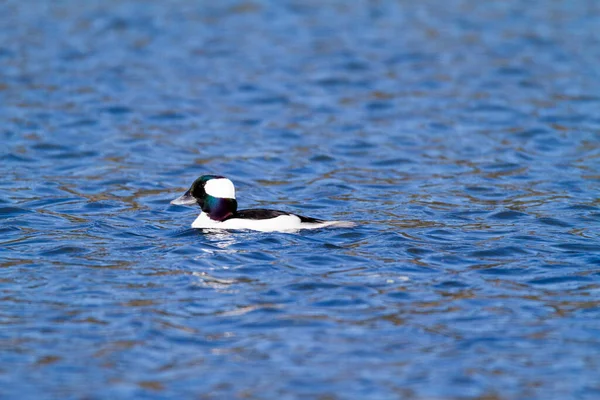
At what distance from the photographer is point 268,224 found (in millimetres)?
10672

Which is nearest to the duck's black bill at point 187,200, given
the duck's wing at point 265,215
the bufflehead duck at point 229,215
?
the bufflehead duck at point 229,215

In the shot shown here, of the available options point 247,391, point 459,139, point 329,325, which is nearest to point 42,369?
point 247,391

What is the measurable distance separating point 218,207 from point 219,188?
204mm

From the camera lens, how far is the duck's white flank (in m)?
10.6

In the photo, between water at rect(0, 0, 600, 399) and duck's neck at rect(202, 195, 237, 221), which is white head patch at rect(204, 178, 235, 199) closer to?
duck's neck at rect(202, 195, 237, 221)

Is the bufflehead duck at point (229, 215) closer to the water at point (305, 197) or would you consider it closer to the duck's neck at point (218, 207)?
the duck's neck at point (218, 207)

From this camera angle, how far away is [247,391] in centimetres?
702

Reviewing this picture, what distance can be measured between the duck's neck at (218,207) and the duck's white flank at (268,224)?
0.05 meters

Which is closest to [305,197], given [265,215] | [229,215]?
[229,215]

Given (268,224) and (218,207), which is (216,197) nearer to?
(218,207)

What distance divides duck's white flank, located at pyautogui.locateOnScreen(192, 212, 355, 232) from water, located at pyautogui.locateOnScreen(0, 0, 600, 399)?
0.13 m

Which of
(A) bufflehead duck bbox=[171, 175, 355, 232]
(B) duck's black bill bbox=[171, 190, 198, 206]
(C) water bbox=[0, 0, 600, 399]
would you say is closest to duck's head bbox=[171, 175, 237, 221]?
(A) bufflehead duck bbox=[171, 175, 355, 232]

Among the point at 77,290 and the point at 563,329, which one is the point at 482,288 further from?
the point at 77,290

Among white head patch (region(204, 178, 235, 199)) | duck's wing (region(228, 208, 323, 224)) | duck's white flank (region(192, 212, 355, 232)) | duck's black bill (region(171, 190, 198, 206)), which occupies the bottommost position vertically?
duck's white flank (region(192, 212, 355, 232))
